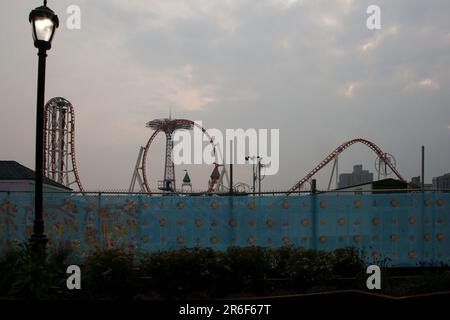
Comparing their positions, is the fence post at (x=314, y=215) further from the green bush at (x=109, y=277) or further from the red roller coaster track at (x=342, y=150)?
the red roller coaster track at (x=342, y=150)

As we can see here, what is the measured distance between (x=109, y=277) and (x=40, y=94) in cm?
335

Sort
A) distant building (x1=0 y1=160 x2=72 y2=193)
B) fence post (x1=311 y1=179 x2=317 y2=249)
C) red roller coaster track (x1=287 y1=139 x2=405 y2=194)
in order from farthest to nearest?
red roller coaster track (x1=287 y1=139 x2=405 y2=194), distant building (x1=0 y1=160 x2=72 y2=193), fence post (x1=311 y1=179 x2=317 y2=249)

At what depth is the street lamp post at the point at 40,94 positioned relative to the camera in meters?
8.03

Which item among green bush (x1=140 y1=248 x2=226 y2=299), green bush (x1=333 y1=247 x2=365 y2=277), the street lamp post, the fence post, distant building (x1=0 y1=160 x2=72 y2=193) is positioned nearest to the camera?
Result: green bush (x1=140 y1=248 x2=226 y2=299)

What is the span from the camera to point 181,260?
8.02 meters

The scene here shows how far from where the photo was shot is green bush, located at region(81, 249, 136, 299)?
772 centimetres

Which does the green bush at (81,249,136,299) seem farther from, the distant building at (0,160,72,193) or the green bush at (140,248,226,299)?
the distant building at (0,160,72,193)

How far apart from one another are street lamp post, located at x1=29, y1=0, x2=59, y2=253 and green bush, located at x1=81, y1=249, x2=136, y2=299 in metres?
0.93

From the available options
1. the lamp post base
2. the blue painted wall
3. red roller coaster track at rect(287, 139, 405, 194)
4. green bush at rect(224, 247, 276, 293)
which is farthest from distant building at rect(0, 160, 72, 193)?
red roller coaster track at rect(287, 139, 405, 194)

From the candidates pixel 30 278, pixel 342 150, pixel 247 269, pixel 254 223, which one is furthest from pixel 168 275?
pixel 342 150
